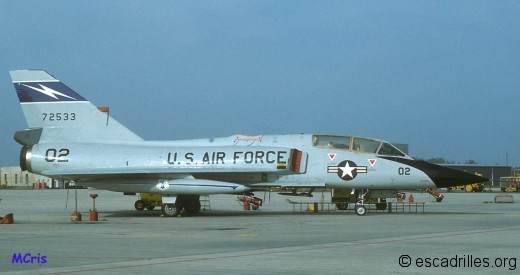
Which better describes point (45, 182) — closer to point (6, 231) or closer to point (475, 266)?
point (6, 231)

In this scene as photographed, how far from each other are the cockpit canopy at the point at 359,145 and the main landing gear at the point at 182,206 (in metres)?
4.67

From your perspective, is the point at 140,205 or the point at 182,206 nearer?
the point at 182,206

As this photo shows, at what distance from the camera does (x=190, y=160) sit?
24.3m

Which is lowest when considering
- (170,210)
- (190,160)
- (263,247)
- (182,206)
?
(263,247)

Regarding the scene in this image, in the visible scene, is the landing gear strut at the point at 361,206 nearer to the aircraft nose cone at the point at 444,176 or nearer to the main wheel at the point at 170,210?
the aircraft nose cone at the point at 444,176

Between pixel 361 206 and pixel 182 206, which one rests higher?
pixel 361 206

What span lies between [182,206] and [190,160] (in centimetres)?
175

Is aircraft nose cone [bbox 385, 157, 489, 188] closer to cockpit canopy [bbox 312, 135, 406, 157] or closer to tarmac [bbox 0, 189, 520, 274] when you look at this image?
cockpit canopy [bbox 312, 135, 406, 157]

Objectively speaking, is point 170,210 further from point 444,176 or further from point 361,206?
point 444,176

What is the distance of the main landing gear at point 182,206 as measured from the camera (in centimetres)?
2436

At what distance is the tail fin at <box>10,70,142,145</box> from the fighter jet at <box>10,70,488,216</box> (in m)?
0.03

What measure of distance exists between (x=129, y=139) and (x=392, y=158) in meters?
9.04

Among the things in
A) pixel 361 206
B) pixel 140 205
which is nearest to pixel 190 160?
pixel 140 205

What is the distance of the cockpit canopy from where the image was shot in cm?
2405
